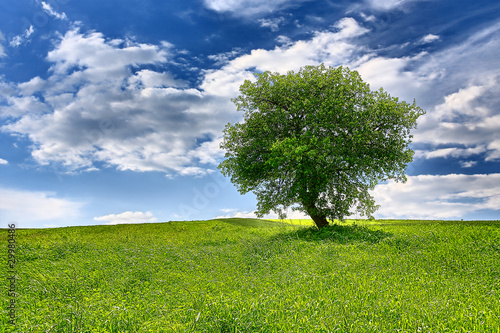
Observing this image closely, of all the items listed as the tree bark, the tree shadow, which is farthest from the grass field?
the tree bark

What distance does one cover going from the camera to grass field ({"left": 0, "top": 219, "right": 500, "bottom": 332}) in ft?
25.7

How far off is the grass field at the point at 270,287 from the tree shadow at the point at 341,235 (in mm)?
1008

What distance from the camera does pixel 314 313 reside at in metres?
8.04

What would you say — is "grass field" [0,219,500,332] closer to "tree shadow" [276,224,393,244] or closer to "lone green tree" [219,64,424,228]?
"tree shadow" [276,224,393,244]

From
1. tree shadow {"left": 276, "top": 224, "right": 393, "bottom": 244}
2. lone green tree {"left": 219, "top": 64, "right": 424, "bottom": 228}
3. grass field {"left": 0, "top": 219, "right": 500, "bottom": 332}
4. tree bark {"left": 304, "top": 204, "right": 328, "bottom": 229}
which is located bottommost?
grass field {"left": 0, "top": 219, "right": 500, "bottom": 332}

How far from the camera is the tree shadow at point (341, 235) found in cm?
2206

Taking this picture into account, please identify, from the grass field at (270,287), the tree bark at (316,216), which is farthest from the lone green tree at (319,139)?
the grass field at (270,287)

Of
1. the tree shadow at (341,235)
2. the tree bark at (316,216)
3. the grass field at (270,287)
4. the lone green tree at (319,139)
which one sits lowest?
the grass field at (270,287)

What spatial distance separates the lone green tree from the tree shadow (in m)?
1.43

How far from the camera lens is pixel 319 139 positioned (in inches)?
1004

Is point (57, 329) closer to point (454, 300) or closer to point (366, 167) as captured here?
point (454, 300)

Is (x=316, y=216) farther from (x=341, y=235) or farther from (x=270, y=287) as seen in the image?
(x=270, y=287)

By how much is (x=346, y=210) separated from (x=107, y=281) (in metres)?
19.2

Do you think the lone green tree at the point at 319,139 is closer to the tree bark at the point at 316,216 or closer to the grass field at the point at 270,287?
the tree bark at the point at 316,216
